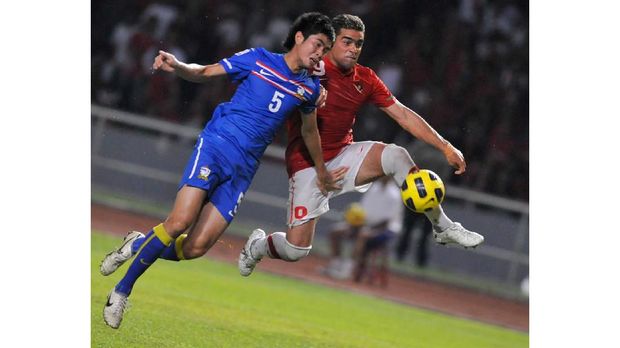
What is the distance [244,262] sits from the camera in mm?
5637

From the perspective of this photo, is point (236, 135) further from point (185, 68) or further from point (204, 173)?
point (185, 68)

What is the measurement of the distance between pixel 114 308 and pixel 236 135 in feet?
2.95

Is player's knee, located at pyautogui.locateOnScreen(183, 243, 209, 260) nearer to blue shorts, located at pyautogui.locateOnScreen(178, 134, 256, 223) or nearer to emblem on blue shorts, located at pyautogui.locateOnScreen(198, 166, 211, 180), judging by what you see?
blue shorts, located at pyautogui.locateOnScreen(178, 134, 256, 223)

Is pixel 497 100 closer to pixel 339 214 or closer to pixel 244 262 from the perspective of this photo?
pixel 339 214

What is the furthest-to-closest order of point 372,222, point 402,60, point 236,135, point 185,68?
point 372,222, point 402,60, point 236,135, point 185,68

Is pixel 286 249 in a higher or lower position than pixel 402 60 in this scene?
lower

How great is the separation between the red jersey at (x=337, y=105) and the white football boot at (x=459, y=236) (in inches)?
23.2

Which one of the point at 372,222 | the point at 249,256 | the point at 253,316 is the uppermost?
the point at 249,256

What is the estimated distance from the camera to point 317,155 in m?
5.31

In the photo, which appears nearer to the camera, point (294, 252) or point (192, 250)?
point (192, 250)

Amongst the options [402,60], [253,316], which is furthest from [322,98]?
[253,316]
